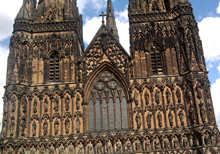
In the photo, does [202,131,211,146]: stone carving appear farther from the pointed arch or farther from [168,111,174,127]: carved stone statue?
the pointed arch

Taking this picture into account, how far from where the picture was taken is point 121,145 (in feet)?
68.2

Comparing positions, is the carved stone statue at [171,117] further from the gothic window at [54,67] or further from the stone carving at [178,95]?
the gothic window at [54,67]

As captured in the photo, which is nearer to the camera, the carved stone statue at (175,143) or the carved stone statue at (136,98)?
the carved stone statue at (175,143)

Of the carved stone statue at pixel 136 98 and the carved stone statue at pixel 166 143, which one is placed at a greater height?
the carved stone statue at pixel 136 98

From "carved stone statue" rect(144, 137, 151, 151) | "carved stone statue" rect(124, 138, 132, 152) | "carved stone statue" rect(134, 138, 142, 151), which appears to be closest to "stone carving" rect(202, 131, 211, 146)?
"carved stone statue" rect(144, 137, 151, 151)

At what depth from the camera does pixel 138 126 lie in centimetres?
2122

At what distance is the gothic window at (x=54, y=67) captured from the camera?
23.6 metres

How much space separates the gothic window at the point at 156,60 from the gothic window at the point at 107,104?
10.7ft

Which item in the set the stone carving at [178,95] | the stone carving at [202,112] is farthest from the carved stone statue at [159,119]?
the stone carving at [202,112]

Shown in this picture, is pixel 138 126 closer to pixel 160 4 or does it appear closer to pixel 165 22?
pixel 165 22

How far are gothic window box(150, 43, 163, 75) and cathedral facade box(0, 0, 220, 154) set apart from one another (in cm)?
8

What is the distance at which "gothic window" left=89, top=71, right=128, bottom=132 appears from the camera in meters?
21.8

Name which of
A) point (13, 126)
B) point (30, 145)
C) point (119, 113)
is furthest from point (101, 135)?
point (13, 126)

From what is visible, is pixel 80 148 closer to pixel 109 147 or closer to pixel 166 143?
pixel 109 147
